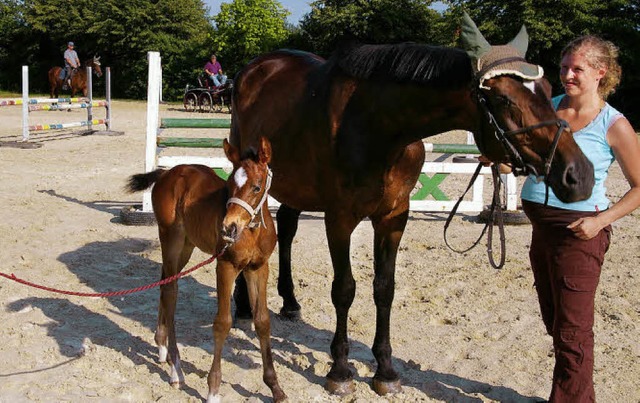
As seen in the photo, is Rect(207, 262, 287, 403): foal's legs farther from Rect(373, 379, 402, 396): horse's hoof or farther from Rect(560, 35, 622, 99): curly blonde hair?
Rect(560, 35, 622, 99): curly blonde hair

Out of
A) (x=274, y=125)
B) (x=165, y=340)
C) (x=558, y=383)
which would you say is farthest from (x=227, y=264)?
(x=558, y=383)

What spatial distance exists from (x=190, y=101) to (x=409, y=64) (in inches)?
871

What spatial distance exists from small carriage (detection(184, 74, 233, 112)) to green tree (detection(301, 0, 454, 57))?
5544 millimetres

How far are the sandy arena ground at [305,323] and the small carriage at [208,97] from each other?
1590 centimetres

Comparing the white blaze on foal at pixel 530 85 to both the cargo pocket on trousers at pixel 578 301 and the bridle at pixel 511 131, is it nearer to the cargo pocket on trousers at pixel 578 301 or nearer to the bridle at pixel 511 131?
the bridle at pixel 511 131

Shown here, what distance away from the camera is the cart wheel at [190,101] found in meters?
23.8

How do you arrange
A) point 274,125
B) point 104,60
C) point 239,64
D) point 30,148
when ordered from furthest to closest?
point 104,60 → point 239,64 → point 30,148 → point 274,125

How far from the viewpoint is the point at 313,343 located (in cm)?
430

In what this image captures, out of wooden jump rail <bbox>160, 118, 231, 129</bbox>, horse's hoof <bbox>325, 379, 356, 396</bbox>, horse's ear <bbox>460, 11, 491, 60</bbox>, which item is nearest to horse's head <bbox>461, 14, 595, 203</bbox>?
horse's ear <bbox>460, 11, 491, 60</bbox>

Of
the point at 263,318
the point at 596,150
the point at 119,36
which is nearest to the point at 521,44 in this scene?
the point at 596,150

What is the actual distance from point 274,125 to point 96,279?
227cm

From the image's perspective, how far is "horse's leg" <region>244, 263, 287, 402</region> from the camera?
11.2 ft

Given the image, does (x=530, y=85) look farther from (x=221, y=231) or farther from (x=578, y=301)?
(x=221, y=231)

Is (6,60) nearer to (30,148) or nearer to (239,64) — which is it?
(239,64)
